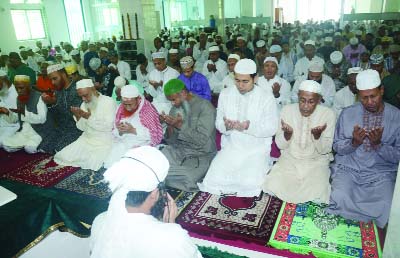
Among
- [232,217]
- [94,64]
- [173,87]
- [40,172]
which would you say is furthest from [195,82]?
[94,64]

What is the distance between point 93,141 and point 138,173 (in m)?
3.42

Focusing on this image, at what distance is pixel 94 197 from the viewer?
3.87m

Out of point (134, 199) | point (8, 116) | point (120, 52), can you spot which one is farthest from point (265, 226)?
point (120, 52)

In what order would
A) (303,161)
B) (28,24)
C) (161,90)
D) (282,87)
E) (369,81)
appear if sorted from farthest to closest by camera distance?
(28,24) < (161,90) < (282,87) < (303,161) < (369,81)

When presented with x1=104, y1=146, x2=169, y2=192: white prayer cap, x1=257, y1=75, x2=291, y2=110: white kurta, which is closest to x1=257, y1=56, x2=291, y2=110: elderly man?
x1=257, y1=75, x2=291, y2=110: white kurta

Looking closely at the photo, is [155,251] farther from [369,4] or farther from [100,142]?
[369,4]

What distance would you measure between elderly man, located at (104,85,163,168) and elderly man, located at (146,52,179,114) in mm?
1873

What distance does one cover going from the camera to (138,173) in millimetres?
1503

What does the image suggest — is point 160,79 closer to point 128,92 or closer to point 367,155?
point 128,92

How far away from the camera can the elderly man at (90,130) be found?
4.44 metres

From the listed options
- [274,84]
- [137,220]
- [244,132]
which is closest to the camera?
[137,220]

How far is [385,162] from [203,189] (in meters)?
1.88

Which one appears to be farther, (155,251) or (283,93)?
(283,93)

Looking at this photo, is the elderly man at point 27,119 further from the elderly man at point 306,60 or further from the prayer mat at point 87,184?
the elderly man at point 306,60
